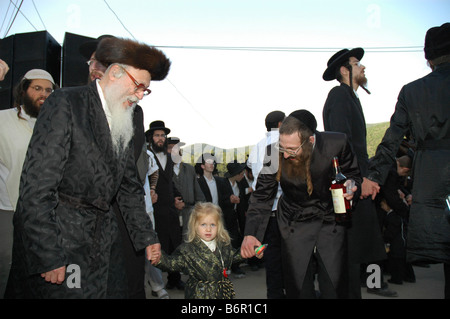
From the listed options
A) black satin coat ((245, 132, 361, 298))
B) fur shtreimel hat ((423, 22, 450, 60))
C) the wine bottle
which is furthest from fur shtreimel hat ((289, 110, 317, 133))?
fur shtreimel hat ((423, 22, 450, 60))

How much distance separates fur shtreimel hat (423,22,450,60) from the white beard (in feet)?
7.75

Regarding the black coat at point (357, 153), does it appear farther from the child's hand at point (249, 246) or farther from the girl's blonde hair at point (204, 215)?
the girl's blonde hair at point (204, 215)

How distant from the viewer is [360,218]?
13.2 feet

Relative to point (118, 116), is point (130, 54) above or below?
above

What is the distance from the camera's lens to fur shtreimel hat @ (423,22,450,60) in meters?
3.26

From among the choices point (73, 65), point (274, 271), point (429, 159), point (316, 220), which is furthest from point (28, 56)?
point (429, 159)

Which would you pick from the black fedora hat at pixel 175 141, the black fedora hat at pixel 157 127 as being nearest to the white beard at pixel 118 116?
the black fedora hat at pixel 157 127

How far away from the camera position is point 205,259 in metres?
4.10

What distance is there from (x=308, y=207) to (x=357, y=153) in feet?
3.62

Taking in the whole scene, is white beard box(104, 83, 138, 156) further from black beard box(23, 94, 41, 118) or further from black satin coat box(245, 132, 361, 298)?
black satin coat box(245, 132, 361, 298)

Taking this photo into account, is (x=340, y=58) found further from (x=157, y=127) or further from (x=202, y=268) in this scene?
(x=157, y=127)

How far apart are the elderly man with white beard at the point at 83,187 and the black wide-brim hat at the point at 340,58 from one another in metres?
2.48

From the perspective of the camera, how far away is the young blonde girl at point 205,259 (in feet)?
13.1

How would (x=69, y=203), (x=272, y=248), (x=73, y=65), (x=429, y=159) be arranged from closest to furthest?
(x=69, y=203)
(x=429, y=159)
(x=272, y=248)
(x=73, y=65)
